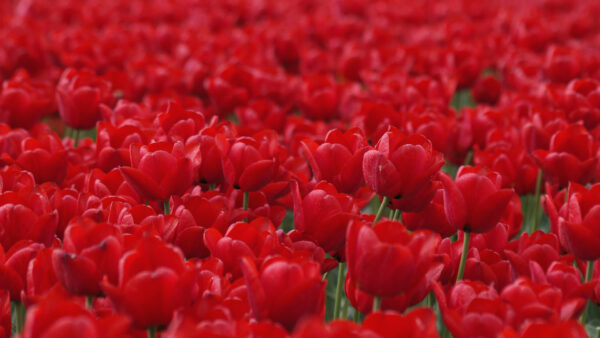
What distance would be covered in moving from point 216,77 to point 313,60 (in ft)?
3.70

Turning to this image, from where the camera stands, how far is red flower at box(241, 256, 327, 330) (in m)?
1.13

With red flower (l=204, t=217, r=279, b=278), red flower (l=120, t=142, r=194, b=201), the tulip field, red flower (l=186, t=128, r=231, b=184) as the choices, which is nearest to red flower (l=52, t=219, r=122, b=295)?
the tulip field

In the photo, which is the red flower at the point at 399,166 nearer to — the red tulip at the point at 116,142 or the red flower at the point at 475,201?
the red flower at the point at 475,201

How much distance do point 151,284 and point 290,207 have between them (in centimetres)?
87

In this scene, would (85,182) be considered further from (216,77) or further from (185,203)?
(216,77)

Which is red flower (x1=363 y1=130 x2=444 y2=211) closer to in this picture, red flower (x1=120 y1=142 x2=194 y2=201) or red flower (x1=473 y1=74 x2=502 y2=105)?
red flower (x1=120 y1=142 x2=194 y2=201)

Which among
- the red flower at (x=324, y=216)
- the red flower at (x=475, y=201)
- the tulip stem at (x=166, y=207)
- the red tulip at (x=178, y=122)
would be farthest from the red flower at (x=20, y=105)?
the red flower at (x=475, y=201)

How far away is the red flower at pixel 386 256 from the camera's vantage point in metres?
1.19

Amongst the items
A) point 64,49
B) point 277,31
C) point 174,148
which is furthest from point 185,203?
point 277,31

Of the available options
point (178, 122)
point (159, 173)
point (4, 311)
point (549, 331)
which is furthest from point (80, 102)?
point (549, 331)

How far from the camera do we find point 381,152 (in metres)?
1.58

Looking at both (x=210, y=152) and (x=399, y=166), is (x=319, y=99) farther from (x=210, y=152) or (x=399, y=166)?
(x=399, y=166)

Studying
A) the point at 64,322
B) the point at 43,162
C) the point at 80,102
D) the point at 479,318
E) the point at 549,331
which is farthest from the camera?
the point at 80,102

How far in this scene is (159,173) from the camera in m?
1.61
